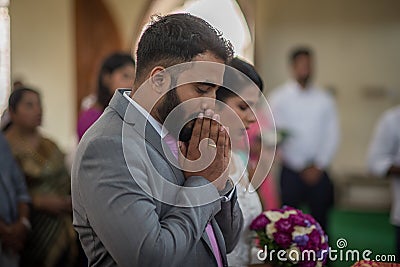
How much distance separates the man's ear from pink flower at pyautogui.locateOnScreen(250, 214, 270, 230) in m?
0.63

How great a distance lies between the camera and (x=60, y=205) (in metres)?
3.06

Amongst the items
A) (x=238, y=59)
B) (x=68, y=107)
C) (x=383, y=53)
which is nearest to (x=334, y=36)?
(x=383, y=53)

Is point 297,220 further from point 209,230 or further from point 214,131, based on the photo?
point 214,131

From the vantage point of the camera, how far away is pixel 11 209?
8.95 ft

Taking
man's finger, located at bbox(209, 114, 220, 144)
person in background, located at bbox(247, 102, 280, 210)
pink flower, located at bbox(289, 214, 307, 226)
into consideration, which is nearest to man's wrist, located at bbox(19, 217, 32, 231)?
person in background, located at bbox(247, 102, 280, 210)

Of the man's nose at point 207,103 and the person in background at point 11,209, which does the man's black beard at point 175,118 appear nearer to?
the man's nose at point 207,103

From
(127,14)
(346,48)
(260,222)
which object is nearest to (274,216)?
(260,222)

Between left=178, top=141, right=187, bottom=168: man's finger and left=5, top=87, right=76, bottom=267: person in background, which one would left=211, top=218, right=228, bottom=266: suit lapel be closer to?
left=178, top=141, right=187, bottom=168: man's finger

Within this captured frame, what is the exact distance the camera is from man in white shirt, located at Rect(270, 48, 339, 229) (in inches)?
164

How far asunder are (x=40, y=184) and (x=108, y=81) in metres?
0.56

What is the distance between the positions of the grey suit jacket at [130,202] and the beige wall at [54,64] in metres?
3.59

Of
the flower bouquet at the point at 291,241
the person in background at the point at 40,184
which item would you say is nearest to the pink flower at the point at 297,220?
the flower bouquet at the point at 291,241

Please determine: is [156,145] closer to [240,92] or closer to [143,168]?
[143,168]

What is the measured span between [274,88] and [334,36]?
70 centimetres
